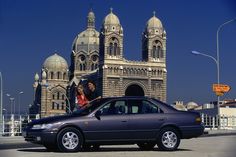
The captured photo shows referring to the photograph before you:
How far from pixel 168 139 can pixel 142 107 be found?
90cm

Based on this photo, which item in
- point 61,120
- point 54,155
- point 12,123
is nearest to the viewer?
point 54,155

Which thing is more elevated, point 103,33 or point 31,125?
point 103,33

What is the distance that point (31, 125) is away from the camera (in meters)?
12.2

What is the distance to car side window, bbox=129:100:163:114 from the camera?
12.6 m

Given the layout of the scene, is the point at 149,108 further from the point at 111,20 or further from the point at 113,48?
the point at 111,20

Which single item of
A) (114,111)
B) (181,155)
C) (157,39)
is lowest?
(181,155)

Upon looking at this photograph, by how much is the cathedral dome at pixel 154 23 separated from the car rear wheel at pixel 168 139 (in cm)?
10578

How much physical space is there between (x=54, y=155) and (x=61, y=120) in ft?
3.37

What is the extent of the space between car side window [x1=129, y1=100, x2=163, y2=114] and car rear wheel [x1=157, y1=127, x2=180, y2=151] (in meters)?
0.48

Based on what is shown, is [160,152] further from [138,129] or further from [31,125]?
[31,125]

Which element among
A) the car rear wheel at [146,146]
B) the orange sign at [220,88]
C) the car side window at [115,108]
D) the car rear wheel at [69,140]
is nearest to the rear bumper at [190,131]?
the car rear wheel at [146,146]

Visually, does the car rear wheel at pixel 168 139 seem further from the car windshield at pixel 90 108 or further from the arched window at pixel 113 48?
the arched window at pixel 113 48

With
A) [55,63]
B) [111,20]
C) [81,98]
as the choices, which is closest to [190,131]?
[81,98]

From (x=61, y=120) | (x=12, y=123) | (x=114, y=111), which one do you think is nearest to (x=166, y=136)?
(x=114, y=111)
